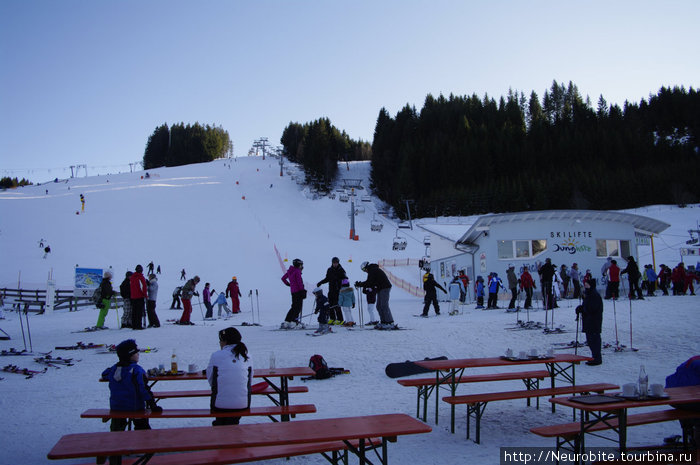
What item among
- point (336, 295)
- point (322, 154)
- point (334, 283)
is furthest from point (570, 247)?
point (322, 154)

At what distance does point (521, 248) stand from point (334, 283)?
13131mm

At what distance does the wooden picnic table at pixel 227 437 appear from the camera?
10.6 feet

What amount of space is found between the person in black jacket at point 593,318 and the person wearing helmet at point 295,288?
21.3ft

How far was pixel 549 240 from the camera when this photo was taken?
2400 centimetres

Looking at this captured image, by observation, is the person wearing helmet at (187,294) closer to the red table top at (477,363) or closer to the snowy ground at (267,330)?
the snowy ground at (267,330)

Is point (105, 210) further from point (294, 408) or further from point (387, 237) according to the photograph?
point (294, 408)

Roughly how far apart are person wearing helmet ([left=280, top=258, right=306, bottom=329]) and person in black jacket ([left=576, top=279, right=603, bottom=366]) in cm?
649

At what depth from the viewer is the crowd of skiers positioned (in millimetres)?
13141

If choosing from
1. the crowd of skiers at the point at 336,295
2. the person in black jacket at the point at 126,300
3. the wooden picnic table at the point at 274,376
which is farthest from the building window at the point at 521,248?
the wooden picnic table at the point at 274,376

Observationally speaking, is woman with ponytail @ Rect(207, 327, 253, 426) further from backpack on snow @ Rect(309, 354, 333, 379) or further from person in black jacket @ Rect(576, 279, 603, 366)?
person in black jacket @ Rect(576, 279, 603, 366)

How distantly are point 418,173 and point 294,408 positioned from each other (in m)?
75.8

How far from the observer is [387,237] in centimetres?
4962

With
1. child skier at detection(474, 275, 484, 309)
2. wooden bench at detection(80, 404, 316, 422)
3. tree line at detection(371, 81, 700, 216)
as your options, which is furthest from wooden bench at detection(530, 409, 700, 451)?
tree line at detection(371, 81, 700, 216)

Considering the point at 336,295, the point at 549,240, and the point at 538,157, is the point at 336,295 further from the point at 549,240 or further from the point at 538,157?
the point at 538,157
